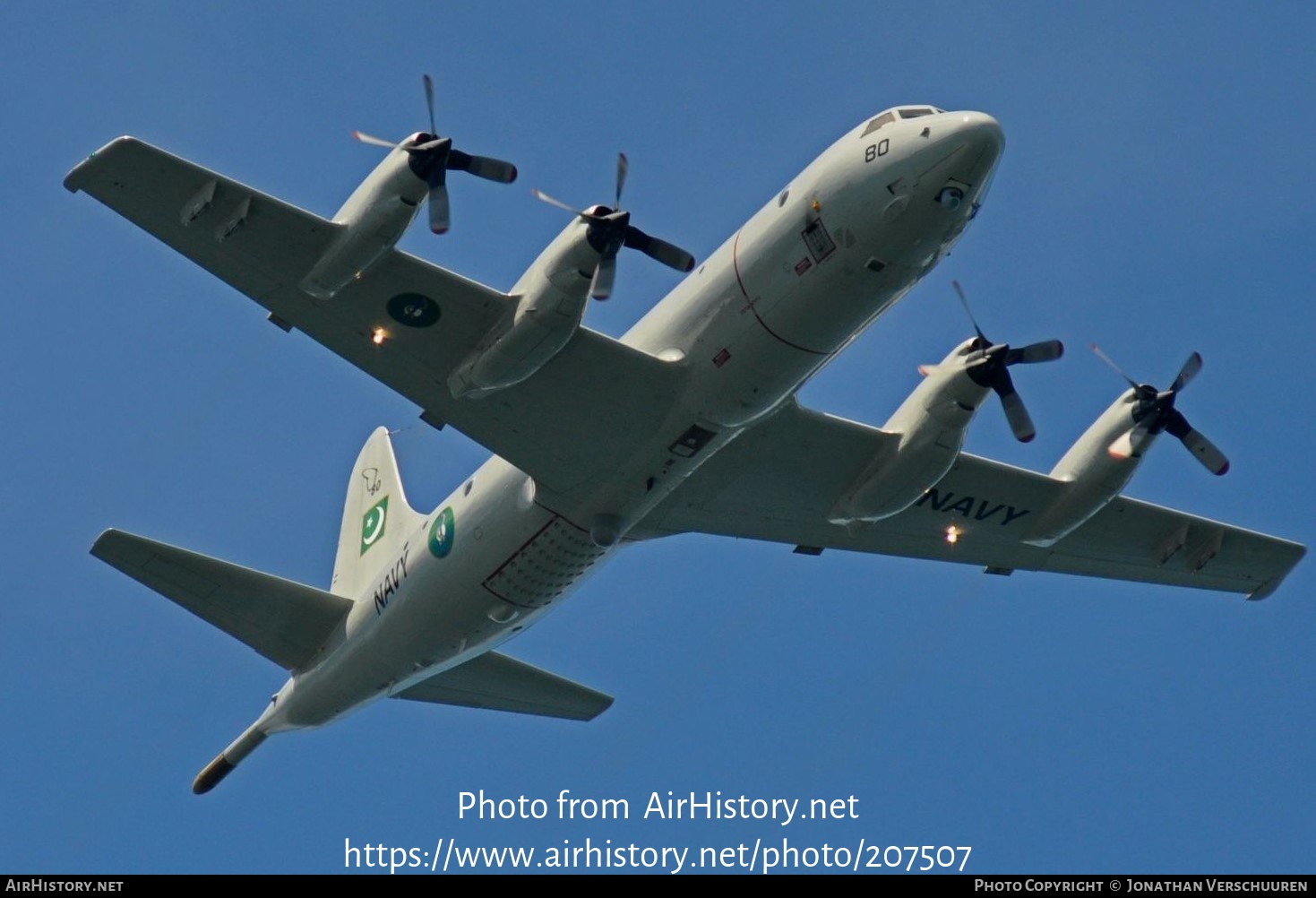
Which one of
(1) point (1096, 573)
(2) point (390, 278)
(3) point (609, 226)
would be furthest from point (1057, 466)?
(2) point (390, 278)

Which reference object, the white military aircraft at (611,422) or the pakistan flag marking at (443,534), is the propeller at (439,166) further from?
the pakistan flag marking at (443,534)

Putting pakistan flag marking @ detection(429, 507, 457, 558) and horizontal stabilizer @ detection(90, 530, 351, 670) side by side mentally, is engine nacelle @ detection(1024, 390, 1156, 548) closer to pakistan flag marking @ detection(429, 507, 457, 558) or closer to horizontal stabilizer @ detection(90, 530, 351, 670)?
pakistan flag marking @ detection(429, 507, 457, 558)

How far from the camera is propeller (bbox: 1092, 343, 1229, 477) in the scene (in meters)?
33.1

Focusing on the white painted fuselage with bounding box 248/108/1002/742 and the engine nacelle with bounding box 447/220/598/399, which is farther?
the engine nacelle with bounding box 447/220/598/399

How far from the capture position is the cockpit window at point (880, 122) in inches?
1123

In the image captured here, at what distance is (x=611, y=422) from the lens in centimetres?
3073

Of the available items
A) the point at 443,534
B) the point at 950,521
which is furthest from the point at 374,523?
the point at 950,521

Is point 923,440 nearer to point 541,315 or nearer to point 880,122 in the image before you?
point 880,122

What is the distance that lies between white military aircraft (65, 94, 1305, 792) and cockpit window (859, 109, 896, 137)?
0.17 feet

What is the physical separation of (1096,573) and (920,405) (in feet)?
25.9

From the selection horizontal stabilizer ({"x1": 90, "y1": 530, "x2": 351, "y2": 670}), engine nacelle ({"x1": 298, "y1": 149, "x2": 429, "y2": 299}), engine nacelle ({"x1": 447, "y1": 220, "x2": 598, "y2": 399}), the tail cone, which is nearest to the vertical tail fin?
horizontal stabilizer ({"x1": 90, "y1": 530, "x2": 351, "y2": 670})

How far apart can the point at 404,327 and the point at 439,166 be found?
3523 millimetres

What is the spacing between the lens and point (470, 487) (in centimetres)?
3394

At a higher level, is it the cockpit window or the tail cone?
the cockpit window
